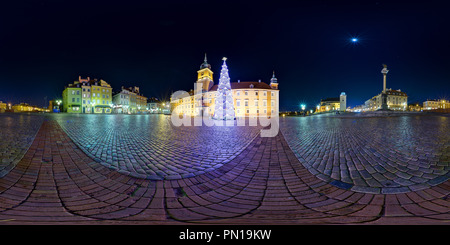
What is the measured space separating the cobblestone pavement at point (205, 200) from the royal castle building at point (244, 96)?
4772 cm

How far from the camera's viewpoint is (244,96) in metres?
55.0

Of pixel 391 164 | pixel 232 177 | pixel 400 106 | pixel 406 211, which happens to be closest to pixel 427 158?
pixel 391 164

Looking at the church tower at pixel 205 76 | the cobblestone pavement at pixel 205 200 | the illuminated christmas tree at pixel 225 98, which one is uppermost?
the church tower at pixel 205 76

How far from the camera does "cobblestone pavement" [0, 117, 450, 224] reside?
7.49 ft

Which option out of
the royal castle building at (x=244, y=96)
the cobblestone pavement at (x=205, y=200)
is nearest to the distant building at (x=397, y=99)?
the royal castle building at (x=244, y=96)

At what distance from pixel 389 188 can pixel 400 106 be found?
115m

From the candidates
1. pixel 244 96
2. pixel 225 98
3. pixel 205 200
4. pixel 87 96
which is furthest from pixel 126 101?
pixel 205 200

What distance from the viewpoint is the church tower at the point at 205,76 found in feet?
195

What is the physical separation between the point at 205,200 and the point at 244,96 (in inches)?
2102

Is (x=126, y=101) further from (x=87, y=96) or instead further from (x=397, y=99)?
(x=397, y=99)

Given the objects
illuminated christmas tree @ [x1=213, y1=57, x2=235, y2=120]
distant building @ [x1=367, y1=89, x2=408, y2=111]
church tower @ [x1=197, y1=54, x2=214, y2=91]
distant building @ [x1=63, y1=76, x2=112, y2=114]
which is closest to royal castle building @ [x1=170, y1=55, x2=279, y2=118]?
church tower @ [x1=197, y1=54, x2=214, y2=91]

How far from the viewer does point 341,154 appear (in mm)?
5500

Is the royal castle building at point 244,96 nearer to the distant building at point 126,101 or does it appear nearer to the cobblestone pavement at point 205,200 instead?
the distant building at point 126,101
